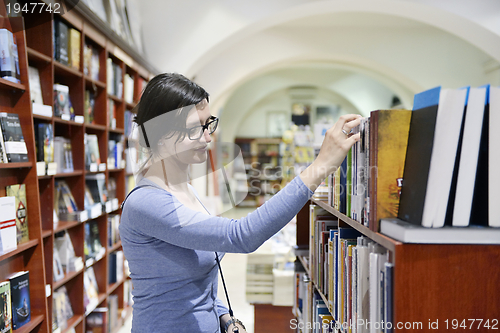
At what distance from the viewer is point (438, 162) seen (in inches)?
30.7

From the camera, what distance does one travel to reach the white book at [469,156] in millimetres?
778

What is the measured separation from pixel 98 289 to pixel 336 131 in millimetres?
2852

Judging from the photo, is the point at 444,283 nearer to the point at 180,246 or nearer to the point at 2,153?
the point at 180,246

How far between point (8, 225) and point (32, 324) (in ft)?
1.93

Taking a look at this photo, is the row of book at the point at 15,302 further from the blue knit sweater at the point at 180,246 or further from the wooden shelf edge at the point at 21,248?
the blue knit sweater at the point at 180,246

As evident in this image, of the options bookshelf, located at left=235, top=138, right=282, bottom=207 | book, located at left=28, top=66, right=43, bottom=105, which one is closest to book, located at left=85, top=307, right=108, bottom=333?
book, located at left=28, top=66, right=43, bottom=105

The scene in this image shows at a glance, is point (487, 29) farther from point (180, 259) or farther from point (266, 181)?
point (266, 181)

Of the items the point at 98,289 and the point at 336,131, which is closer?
the point at 336,131

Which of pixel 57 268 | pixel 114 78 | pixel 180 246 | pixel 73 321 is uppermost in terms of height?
pixel 114 78

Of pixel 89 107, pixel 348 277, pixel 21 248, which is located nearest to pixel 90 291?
pixel 21 248

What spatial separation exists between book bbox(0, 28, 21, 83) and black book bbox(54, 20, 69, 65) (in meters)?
0.51

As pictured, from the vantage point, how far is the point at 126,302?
368 cm

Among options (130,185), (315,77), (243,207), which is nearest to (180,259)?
(130,185)

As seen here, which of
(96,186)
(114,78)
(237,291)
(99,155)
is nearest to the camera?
(96,186)
